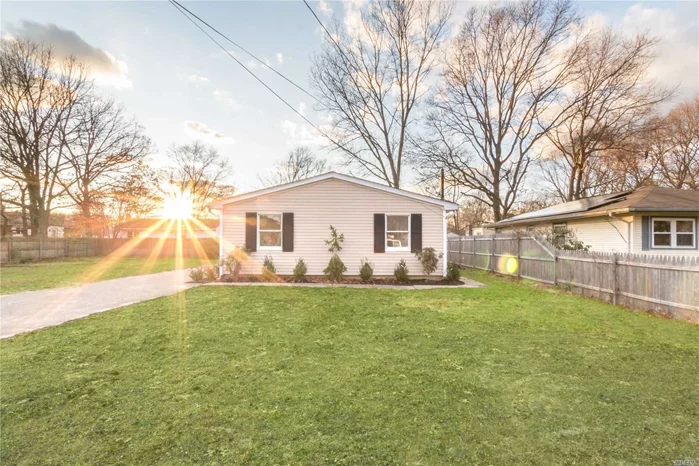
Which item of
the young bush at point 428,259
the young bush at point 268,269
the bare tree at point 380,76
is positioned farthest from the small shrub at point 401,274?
the bare tree at point 380,76

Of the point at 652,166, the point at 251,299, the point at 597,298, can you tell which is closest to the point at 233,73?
the point at 251,299

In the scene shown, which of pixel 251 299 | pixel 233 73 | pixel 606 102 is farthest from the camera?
pixel 606 102

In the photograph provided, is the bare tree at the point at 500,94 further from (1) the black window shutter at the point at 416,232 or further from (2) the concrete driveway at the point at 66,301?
(2) the concrete driveway at the point at 66,301

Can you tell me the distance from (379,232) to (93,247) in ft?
76.5

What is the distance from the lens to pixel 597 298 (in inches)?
318

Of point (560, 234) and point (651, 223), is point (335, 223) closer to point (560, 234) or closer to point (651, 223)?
point (560, 234)

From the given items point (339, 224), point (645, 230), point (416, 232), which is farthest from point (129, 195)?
point (645, 230)

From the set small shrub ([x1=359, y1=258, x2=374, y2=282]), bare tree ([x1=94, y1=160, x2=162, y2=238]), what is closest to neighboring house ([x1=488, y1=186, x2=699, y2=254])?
small shrub ([x1=359, y1=258, x2=374, y2=282])

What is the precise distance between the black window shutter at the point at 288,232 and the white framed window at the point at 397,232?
129 inches

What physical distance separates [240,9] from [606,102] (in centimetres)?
2057

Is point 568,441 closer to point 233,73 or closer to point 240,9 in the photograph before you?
point 240,9

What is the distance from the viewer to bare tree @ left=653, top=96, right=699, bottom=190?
21.0m

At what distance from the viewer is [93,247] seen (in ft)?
80.2

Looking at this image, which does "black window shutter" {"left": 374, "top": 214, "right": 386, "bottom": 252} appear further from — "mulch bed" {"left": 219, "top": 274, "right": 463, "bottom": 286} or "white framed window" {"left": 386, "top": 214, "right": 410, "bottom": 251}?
"mulch bed" {"left": 219, "top": 274, "right": 463, "bottom": 286}
